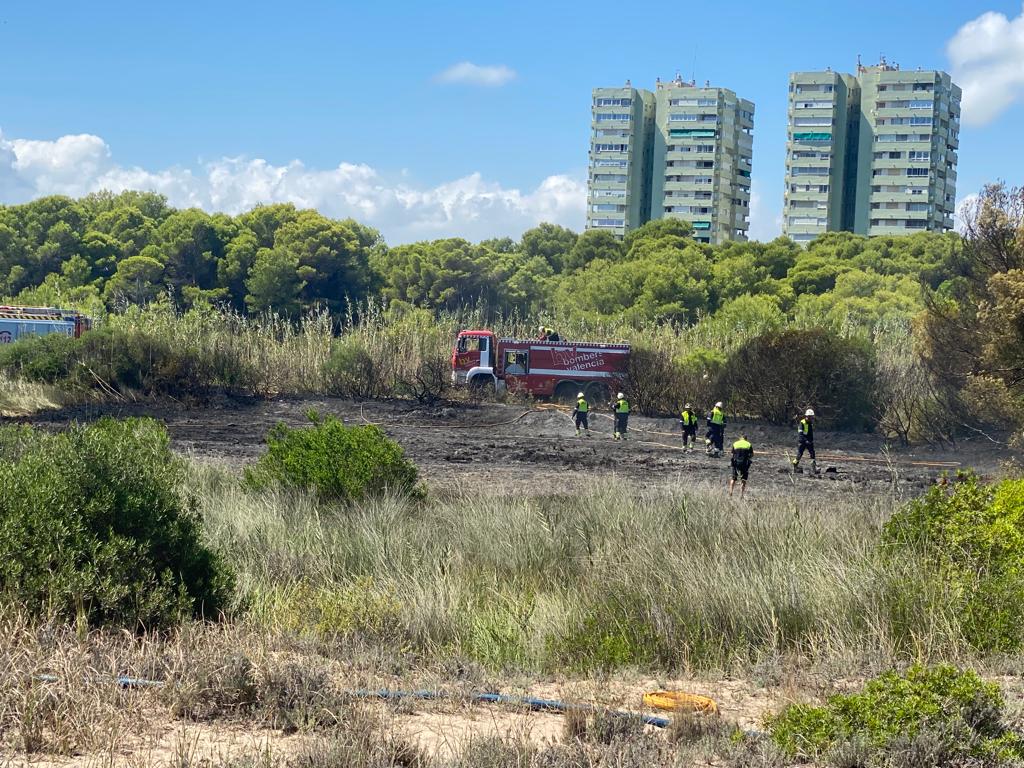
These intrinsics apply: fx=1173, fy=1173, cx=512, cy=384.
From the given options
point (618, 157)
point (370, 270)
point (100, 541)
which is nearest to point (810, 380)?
point (100, 541)

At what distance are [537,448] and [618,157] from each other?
114473 millimetres

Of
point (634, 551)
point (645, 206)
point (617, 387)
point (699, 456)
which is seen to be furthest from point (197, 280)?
point (645, 206)

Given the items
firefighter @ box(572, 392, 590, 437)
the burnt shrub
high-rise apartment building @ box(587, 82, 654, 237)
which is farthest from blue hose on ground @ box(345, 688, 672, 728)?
high-rise apartment building @ box(587, 82, 654, 237)

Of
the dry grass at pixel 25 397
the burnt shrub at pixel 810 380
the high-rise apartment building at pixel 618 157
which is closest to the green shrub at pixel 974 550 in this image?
the burnt shrub at pixel 810 380

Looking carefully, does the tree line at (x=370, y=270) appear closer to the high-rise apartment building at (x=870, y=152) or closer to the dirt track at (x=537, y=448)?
the dirt track at (x=537, y=448)

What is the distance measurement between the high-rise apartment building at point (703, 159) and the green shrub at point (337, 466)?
385 ft

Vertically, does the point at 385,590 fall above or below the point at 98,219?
below

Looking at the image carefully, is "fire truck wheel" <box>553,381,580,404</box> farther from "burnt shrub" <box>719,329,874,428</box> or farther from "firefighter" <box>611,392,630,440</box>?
"firefighter" <box>611,392,630,440</box>

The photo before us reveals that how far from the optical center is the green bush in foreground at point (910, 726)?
561cm

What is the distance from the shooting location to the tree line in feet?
194

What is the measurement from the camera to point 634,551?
10367 mm

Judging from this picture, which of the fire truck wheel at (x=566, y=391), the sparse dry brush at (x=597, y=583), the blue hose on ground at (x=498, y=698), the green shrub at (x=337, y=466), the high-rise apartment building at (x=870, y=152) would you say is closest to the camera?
the blue hose on ground at (x=498, y=698)

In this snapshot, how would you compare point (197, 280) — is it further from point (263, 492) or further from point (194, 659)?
point (194, 659)

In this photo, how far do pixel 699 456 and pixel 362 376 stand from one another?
46.2 ft
